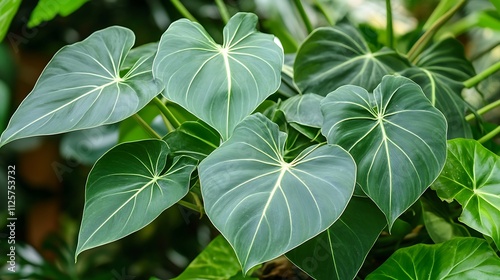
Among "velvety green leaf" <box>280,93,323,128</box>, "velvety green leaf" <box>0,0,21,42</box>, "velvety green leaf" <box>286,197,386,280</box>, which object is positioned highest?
"velvety green leaf" <box>0,0,21,42</box>

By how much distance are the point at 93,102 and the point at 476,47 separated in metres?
1.72

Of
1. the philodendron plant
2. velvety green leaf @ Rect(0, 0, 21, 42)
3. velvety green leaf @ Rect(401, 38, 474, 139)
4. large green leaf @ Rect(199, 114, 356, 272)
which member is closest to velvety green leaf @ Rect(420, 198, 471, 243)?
the philodendron plant

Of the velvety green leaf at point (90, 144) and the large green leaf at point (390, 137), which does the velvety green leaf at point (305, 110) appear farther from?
the velvety green leaf at point (90, 144)

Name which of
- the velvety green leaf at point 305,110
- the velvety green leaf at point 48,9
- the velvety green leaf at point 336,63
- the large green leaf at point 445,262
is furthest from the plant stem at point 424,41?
the velvety green leaf at point 48,9

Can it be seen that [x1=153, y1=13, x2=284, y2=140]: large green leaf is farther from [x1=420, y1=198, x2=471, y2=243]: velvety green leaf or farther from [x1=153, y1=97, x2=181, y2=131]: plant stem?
[x1=420, y1=198, x2=471, y2=243]: velvety green leaf

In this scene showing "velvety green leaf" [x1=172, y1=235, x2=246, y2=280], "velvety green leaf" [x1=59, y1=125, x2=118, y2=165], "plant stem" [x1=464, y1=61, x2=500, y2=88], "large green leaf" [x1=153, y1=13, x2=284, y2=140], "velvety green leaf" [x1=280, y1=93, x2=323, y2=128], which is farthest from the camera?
"velvety green leaf" [x1=59, y1=125, x2=118, y2=165]

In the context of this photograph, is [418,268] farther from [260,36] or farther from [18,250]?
[18,250]

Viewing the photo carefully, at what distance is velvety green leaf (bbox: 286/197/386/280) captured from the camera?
66 cm

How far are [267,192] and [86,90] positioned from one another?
0.96 ft

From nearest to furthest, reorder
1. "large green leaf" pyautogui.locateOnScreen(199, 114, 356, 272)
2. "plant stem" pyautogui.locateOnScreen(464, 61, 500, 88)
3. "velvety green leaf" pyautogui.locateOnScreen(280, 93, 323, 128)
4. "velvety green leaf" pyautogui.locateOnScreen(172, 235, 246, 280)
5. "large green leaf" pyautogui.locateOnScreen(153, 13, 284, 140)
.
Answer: "large green leaf" pyautogui.locateOnScreen(199, 114, 356, 272) < "large green leaf" pyautogui.locateOnScreen(153, 13, 284, 140) < "velvety green leaf" pyautogui.locateOnScreen(280, 93, 323, 128) < "velvety green leaf" pyautogui.locateOnScreen(172, 235, 246, 280) < "plant stem" pyautogui.locateOnScreen(464, 61, 500, 88)

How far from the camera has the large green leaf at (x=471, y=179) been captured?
0.71 m

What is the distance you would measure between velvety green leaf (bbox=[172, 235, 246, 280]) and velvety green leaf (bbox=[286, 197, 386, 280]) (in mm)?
219

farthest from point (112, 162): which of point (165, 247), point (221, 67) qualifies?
point (165, 247)

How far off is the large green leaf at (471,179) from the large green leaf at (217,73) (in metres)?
0.26
